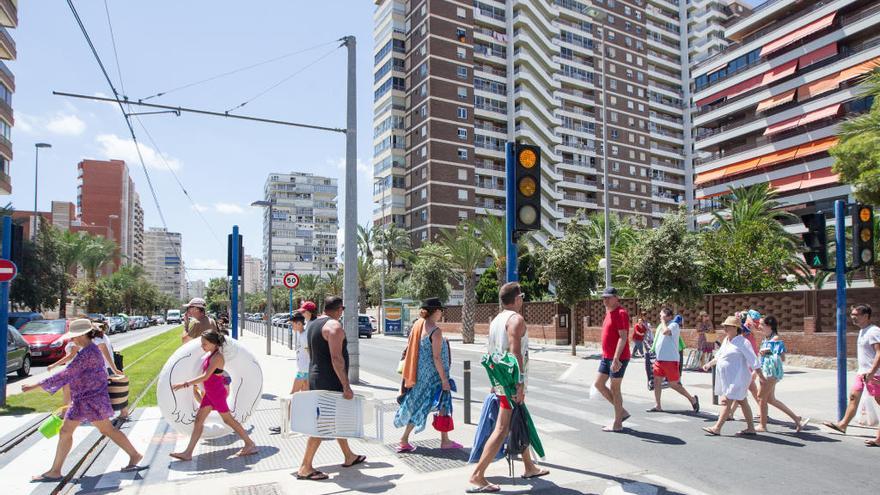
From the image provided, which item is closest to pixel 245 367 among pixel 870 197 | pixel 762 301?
pixel 762 301

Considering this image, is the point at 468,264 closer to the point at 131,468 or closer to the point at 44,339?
the point at 44,339

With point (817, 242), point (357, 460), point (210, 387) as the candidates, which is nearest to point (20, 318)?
point (210, 387)

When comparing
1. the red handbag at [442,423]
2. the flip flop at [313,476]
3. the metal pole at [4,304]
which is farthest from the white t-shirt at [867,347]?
the metal pole at [4,304]

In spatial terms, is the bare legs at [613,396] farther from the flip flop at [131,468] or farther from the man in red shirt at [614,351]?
the flip flop at [131,468]

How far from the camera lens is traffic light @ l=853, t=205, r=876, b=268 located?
8836mm

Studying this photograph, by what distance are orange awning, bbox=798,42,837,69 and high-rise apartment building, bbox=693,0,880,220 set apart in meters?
0.08

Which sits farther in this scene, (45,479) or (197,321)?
(197,321)

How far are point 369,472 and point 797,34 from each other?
5642 cm

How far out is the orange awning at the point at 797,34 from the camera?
1860 inches

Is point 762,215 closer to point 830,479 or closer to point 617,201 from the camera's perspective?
point 830,479

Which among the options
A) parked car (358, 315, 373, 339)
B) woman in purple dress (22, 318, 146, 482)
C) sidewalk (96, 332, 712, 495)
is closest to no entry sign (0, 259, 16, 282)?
sidewalk (96, 332, 712, 495)

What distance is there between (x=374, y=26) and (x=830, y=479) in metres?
77.9

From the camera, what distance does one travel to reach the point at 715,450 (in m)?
7.39

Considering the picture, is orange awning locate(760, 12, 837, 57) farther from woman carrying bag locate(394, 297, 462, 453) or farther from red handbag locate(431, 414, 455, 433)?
red handbag locate(431, 414, 455, 433)
